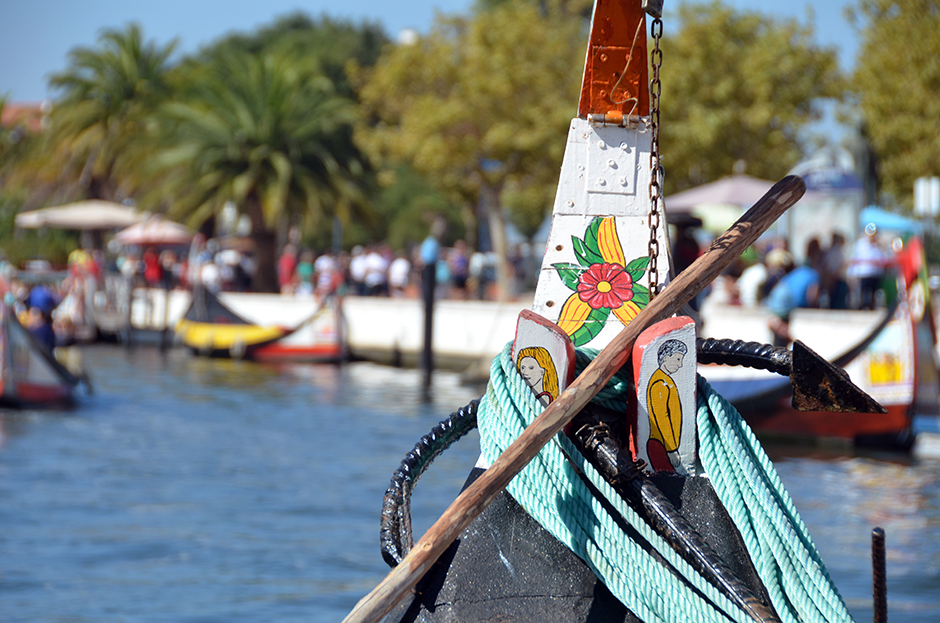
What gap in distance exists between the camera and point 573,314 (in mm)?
2580

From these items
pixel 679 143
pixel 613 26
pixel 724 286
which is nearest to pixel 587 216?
pixel 613 26

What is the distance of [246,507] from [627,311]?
6.60m

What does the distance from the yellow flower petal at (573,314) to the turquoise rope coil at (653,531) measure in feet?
0.78

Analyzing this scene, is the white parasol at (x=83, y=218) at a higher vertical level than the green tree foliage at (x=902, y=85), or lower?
lower

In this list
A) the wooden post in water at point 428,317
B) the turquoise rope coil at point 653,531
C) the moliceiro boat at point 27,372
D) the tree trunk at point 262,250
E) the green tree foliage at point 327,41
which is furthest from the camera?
the green tree foliage at point 327,41

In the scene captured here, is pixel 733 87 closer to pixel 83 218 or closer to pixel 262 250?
pixel 262 250

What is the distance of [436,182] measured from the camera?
2873 centimetres

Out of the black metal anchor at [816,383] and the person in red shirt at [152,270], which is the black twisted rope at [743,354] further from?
the person in red shirt at [152,270]

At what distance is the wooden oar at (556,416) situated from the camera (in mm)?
2041

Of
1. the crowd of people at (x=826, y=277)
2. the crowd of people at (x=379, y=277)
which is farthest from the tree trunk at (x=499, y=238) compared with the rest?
the crowd of people at (x=826, y=277)

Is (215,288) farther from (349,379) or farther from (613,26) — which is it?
(613,26)

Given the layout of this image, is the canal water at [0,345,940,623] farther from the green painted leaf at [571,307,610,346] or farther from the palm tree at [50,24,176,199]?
the palm tree at [50,24,176,199]

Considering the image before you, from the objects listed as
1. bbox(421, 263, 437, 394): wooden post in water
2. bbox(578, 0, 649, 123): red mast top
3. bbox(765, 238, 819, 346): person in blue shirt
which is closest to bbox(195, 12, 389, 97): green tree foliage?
bbox(421, 263, 437, 394): wooden post in water

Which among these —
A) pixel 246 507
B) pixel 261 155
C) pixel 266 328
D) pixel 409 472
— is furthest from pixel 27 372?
pixel 261 155
